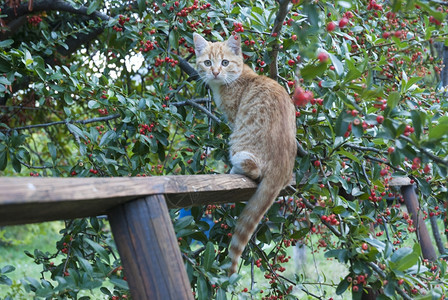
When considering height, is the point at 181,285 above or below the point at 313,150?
above

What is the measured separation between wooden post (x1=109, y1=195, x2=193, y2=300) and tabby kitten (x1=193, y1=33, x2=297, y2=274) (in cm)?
68

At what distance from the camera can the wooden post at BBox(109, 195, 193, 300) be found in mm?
Answer: 1215

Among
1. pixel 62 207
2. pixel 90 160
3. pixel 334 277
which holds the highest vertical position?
pixel 62 207

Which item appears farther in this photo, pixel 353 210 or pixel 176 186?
pixel 353 210

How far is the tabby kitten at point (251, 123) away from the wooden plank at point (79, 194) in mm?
432

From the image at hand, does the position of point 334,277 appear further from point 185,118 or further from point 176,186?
point 176,186

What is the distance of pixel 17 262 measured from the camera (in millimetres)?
7285

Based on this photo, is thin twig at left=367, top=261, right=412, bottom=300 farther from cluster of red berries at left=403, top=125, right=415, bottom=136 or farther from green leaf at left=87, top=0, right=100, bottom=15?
green leaf at left=87, top=0, right=100, bottom=15

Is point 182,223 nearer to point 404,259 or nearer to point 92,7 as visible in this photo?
point 404,259

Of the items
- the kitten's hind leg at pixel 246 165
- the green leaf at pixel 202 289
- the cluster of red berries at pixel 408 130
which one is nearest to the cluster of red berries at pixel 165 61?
the kitten's hind leg at pixel 246 165

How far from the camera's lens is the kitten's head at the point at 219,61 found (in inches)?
112

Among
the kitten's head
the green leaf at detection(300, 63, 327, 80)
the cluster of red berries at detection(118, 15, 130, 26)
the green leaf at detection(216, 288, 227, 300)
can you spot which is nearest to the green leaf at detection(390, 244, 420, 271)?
the green leaf at detection(216, 288, 227, 300)

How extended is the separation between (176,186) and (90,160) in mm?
1191

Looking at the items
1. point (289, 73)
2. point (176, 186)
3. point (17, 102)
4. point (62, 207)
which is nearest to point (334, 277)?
point (289, 73)
